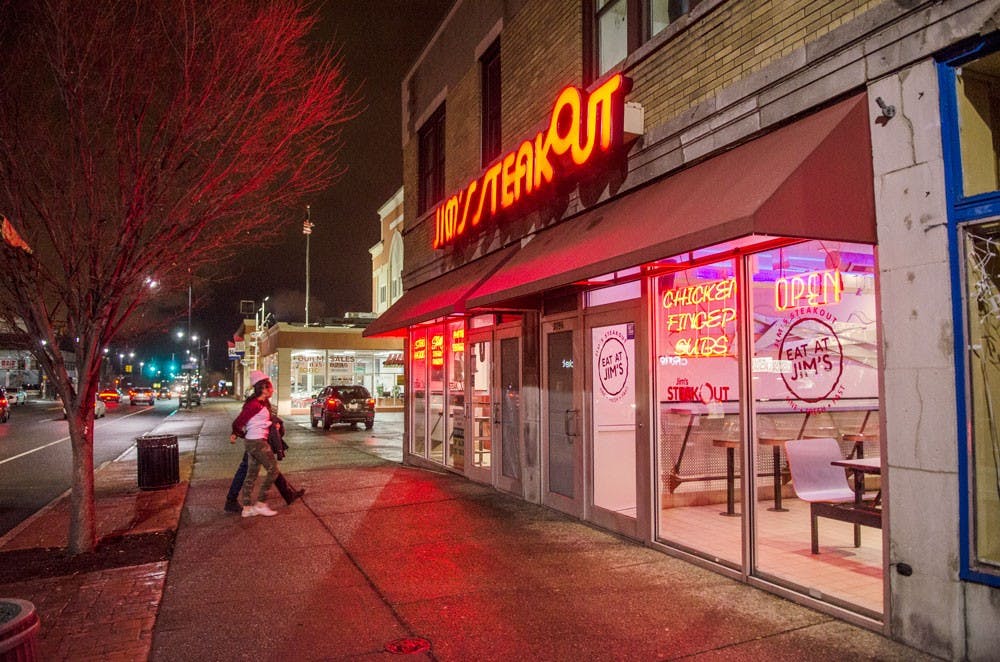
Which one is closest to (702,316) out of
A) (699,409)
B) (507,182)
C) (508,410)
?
(699,409)

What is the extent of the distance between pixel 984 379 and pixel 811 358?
3.33 meters

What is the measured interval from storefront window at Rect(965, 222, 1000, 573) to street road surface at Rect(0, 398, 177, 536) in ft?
34.0

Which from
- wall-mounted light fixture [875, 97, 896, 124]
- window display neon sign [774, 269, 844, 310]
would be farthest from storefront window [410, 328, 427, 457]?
wall-mounted light fixture [875, 97, 896, 124]

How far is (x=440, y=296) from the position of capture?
37.5 ft

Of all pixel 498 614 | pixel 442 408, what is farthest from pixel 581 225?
pixel 442 408

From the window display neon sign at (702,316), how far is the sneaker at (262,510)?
214 inches

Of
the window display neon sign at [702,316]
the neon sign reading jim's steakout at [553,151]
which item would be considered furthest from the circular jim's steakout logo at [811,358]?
the neon sign reading jim's steakout at [553,151]

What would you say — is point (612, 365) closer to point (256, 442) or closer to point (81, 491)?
point (256, 442)

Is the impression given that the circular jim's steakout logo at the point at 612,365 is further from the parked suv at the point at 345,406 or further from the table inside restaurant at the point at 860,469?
the parked suv at the point at 345,406

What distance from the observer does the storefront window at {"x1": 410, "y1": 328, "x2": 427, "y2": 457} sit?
1369 cm

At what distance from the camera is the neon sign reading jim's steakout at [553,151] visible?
7289 millimetres

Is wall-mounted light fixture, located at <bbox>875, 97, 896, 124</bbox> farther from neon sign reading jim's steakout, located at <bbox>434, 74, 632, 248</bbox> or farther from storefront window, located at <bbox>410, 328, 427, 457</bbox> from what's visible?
storefront window, located at <bbox>410, 328, 427, 457</bbox>

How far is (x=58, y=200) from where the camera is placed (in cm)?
718

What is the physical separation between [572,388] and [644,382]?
160 cm
